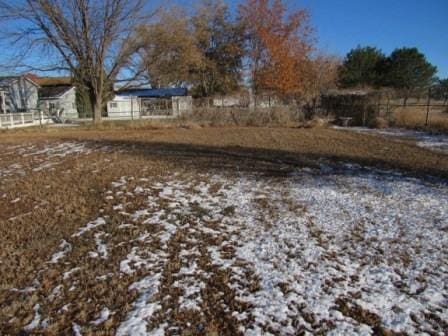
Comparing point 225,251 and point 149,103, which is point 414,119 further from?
point 149,103

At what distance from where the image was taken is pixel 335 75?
33938 millimetres

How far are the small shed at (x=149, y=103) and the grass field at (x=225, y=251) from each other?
13302mm

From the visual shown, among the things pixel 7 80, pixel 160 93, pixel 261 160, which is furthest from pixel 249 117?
pixel 7 80

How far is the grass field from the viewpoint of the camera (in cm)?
230

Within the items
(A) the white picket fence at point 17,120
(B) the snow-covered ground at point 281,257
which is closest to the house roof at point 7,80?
(A) the white picket fence at point 17,120

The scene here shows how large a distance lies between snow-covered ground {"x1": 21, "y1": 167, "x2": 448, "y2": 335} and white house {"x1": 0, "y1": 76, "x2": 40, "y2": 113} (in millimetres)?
27420

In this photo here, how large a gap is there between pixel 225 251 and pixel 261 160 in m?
4.43

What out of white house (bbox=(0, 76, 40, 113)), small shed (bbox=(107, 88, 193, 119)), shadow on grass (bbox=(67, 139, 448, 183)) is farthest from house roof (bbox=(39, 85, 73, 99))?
shadow on grass (bbox=(67, 139, 448, 183))

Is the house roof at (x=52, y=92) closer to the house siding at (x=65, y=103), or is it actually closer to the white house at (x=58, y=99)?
the white house at (x=58, y=99)

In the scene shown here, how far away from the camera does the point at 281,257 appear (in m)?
3.11

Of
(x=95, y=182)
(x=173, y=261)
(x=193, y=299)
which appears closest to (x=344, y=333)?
(x=193, y=299)

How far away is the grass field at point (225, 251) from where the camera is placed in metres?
2.30

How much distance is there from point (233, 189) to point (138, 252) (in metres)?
2.33

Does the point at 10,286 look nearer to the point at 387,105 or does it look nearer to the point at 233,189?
the point at 233,189
